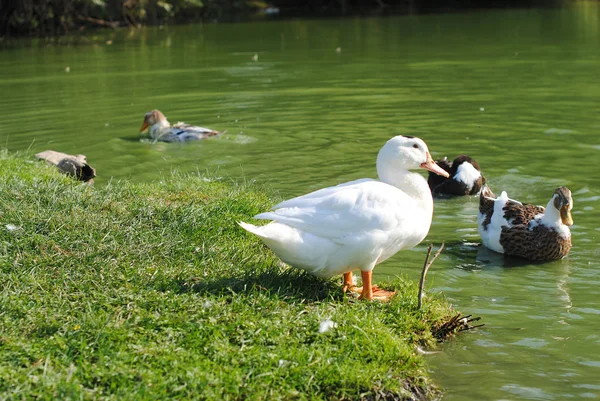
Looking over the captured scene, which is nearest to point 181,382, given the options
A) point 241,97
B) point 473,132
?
point 473,132

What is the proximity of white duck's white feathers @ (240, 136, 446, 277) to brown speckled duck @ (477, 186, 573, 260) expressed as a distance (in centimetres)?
197

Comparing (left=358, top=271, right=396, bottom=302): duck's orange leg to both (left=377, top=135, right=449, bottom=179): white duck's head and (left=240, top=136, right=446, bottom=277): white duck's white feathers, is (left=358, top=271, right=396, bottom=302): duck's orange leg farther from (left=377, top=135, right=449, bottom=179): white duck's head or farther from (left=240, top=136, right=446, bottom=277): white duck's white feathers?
(left=377, top=135, right=449, bottom=179): white duck's head

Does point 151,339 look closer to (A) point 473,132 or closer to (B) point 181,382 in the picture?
(B) point 181,382

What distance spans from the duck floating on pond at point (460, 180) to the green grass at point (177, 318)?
127 inches

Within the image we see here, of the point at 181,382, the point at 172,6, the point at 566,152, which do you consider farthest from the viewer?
the point at 172,6

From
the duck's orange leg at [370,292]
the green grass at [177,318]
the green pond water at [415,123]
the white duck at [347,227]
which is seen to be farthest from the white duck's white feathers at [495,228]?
the white duck at [347,227]

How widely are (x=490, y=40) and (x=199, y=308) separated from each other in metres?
18.3

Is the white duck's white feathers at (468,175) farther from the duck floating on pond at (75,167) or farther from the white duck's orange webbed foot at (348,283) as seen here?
the duck floating on pond at (75,167)

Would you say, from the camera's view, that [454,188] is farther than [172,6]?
No

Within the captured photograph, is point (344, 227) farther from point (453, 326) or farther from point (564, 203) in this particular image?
point (564, 203)

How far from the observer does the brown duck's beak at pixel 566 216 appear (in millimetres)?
7383

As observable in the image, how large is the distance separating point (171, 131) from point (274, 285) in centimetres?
685

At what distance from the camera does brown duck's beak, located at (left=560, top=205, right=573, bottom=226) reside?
24.2 ft

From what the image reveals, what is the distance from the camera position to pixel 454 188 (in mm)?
9281
